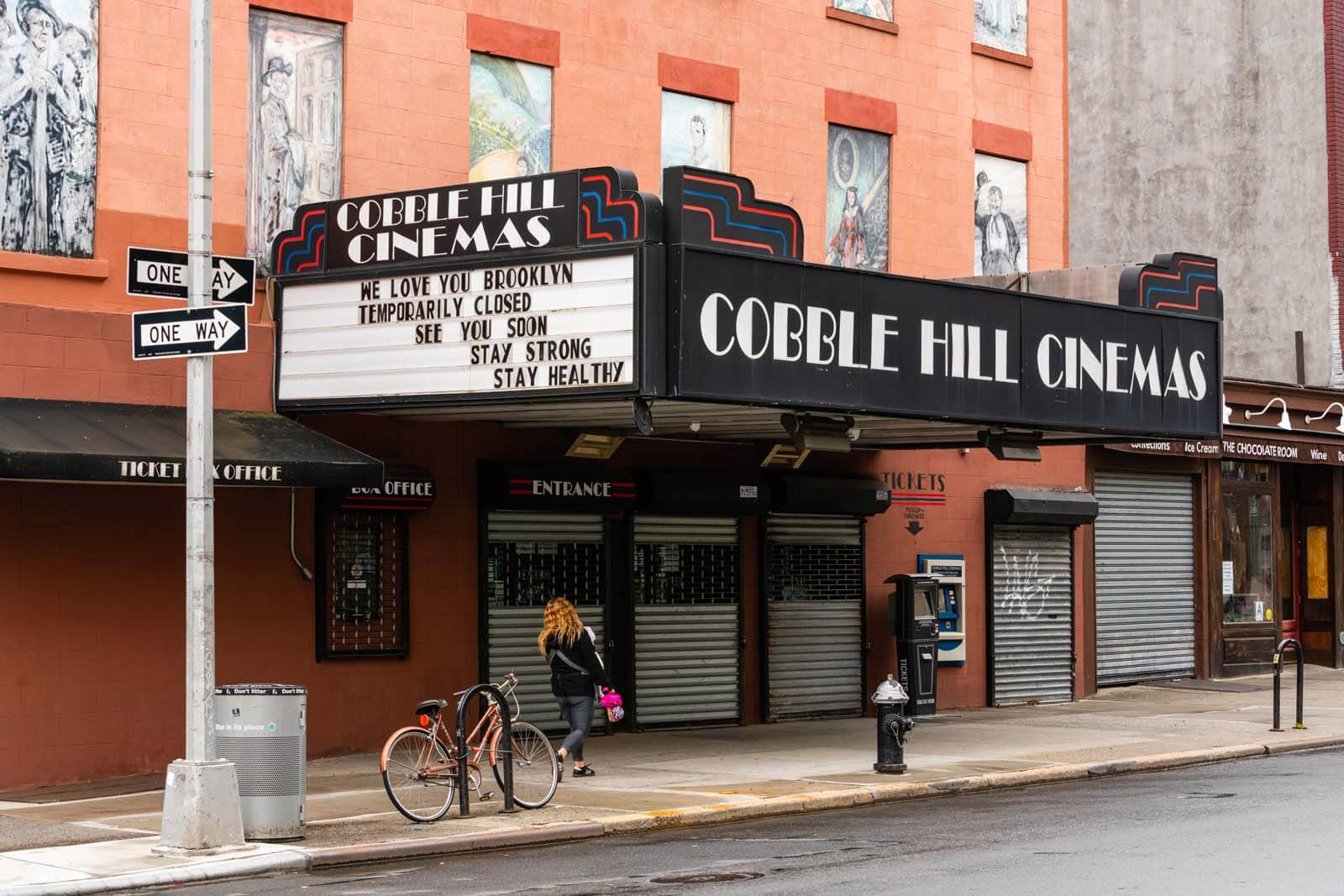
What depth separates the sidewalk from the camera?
1252cm

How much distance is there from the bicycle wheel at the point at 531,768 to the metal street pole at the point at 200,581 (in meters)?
2.62

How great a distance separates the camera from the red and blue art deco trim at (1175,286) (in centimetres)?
2014

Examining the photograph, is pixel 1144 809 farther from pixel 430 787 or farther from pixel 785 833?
pixel 430 787

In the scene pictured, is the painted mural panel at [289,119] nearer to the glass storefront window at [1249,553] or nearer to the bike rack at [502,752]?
the bike rack at [502,752]

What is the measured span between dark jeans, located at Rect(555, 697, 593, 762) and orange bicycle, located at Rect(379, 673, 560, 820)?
146cm

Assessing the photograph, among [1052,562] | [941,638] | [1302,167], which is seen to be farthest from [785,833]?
[1302,167]

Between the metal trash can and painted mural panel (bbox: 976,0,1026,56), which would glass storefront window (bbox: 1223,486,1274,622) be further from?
the metal trash can

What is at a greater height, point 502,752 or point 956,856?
point 502,752

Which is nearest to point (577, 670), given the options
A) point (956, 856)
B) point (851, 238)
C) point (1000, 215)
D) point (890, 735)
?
point (890, 735)

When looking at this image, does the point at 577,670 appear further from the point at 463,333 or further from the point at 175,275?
the point at 175,275

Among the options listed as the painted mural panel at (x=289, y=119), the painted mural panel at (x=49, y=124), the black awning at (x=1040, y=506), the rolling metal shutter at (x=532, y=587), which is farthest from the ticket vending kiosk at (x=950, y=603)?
the painted mural panel at (x=49, y=124)

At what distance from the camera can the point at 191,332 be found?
12.7m

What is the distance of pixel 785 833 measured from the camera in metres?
14.0

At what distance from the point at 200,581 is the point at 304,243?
5.83m
